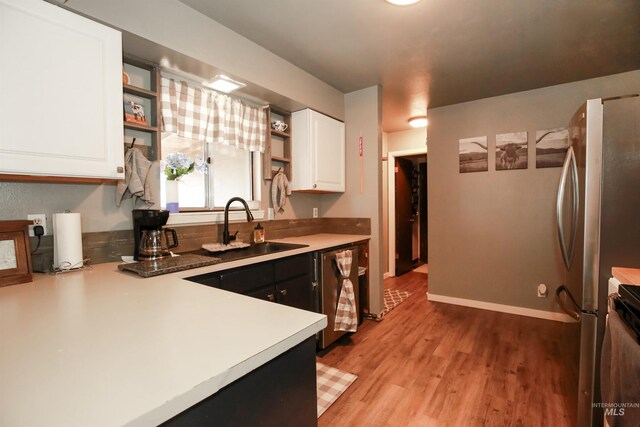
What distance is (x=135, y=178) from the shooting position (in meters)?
1.60

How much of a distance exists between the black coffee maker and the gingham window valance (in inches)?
24.6

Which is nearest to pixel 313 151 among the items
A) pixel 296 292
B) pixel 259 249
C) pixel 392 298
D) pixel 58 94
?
pixel 259 249

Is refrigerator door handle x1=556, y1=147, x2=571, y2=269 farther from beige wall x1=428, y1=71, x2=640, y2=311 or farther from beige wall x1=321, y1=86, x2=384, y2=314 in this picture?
beige wall x1=321, y1=86, x2=384, y2=314

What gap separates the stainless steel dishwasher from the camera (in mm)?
2213

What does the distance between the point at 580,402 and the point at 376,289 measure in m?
1.66

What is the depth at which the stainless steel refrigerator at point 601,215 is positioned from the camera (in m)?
1.33

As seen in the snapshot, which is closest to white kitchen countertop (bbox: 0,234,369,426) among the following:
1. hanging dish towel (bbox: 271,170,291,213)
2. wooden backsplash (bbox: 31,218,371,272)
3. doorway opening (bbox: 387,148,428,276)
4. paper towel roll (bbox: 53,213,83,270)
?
paper towel roll (bbox: 53,213,83,270)

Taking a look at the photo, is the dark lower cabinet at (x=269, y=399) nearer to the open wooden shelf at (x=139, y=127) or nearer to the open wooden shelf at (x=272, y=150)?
the open wooden shelf at (x=139, y=127)

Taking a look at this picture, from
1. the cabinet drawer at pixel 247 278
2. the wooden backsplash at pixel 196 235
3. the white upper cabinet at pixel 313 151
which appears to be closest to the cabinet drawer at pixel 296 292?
the cabinet drawer at pixel 247 278

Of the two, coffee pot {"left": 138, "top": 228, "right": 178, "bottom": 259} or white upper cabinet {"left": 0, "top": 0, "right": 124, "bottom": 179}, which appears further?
coffee pot {"left": 138, "top": 228, "right": 178, "bottom": 259}

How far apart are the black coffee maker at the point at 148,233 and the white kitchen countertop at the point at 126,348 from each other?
52cm

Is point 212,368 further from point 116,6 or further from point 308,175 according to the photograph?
point 308,175

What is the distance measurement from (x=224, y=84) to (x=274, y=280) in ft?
4.70

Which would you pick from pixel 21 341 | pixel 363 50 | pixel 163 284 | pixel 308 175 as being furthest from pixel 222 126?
pixel 21 341
